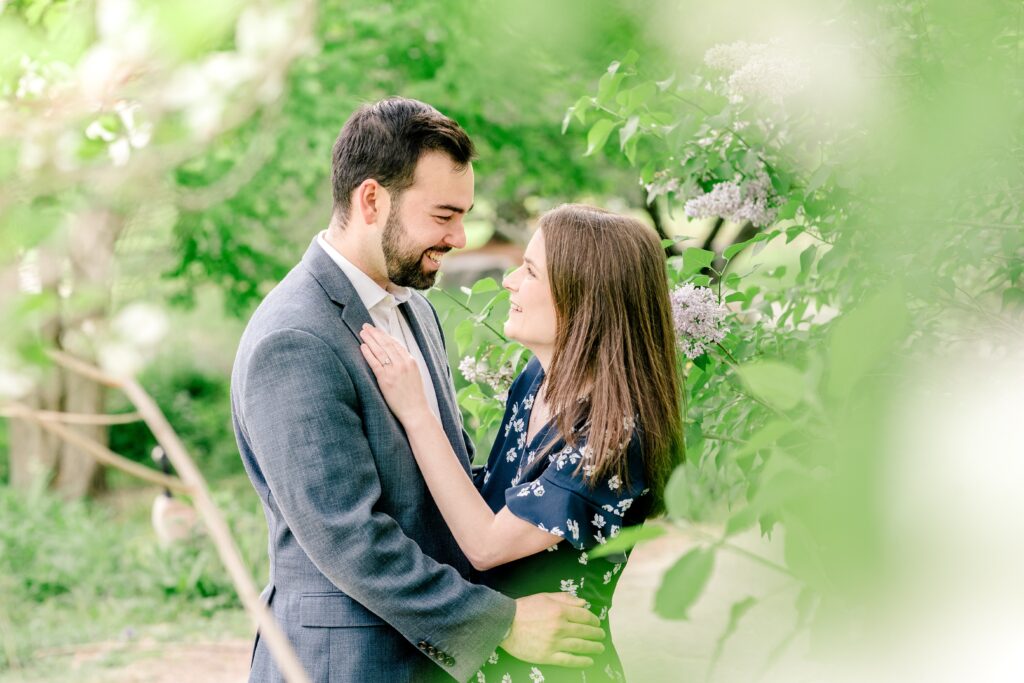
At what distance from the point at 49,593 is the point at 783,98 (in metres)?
7.05

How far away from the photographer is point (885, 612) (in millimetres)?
472

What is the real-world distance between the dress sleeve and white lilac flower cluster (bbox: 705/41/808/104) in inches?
27.0

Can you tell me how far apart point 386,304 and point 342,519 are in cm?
62

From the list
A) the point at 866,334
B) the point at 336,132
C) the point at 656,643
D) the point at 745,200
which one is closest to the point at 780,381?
the point at 866,334

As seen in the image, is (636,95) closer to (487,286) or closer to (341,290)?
(487,286)

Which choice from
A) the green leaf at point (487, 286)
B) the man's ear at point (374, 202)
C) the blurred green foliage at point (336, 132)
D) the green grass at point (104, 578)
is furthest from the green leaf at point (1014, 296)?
the green grass at point (104, 578)

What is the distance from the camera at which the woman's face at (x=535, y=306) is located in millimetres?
2023

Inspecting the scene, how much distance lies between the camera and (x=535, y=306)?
2.03m

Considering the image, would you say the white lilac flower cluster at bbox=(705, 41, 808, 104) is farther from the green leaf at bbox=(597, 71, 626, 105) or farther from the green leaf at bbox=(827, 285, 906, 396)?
the green leaf at bbox=(827, 285, 906, 396)

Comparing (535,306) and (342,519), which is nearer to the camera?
(342,519)

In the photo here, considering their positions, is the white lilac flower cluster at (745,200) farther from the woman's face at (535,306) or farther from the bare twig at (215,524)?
the bare twig at (215,524)

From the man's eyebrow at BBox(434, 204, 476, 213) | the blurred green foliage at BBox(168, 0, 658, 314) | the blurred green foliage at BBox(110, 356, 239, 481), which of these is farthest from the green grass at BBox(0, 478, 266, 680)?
the man's eyebrow at BBox(434, 204, 476, 213)

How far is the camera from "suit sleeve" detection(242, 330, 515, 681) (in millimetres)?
1793

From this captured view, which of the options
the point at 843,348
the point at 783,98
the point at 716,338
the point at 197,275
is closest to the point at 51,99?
the point at 843,348
